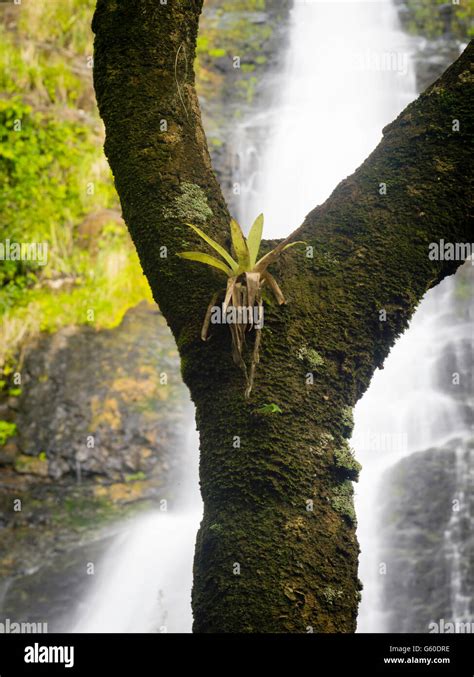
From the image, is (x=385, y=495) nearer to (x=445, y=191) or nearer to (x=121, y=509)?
(x=121, y=509)

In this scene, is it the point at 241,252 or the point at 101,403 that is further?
the point at 101,403

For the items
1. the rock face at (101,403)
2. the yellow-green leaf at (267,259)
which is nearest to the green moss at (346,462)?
the yellow-green leaf at (267,259)

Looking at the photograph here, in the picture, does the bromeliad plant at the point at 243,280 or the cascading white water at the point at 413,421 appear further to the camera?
the cascading white water at the point at 413,421

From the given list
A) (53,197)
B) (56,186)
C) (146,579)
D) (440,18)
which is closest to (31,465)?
(146,579)

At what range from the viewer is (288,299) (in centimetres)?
188

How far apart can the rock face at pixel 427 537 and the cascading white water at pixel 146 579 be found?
5.89ft

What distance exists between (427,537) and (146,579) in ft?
8.44

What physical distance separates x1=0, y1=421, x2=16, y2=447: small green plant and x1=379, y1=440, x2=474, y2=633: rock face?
12.5ft

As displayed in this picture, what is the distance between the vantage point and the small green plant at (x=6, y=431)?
7598 mm

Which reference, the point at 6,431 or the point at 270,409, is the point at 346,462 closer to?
the point at 270,409

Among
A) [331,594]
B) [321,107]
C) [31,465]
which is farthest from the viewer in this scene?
Result: [321,107]

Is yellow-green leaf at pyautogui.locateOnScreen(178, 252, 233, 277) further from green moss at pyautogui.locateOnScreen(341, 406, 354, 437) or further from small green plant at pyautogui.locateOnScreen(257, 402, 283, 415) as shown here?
green moss at pyautogui.locateOnScreen(341, 406, 354, 437)

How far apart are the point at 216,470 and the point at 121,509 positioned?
5.74 m

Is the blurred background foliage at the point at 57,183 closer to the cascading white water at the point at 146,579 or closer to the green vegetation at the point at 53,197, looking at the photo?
the green vegetation at the point at 53,197
